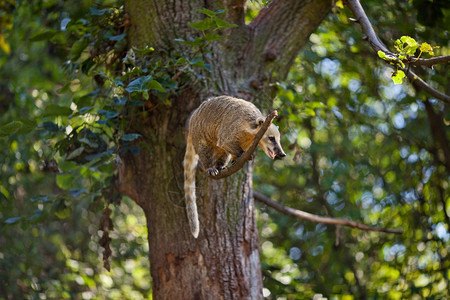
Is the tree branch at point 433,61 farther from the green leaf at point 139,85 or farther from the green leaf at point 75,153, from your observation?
the green leaf at point 75,153

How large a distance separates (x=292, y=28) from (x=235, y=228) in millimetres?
1828

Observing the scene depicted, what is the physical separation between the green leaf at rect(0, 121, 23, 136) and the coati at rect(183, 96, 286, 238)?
1.29 metres

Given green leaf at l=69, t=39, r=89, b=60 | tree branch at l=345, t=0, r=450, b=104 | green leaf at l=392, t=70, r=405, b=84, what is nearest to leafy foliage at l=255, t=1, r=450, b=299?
tree branch at l=345, t=0, r=450, b=104

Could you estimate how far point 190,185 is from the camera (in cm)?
378

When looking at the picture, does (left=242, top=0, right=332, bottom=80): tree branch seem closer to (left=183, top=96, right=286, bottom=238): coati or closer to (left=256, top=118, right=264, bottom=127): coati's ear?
(left=183, top=96, right=286, bottom=238): coati

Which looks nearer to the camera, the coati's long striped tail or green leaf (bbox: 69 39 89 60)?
the coati's long striped tail

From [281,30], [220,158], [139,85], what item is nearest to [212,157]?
[220,158]

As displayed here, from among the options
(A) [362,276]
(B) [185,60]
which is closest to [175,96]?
(B) [185,60]

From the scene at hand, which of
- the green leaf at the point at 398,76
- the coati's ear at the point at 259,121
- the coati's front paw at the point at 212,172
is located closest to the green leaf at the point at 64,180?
the coati's front paw at the point at 212,172

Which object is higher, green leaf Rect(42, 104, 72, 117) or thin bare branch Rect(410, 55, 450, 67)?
thin bare branch Rect(410, 55, 450, 67)

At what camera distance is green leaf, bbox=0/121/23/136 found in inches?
Answer: 153

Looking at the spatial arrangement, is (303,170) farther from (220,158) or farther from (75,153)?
(75,153)

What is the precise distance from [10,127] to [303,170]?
4098mm

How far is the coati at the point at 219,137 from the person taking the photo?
11.0ft
